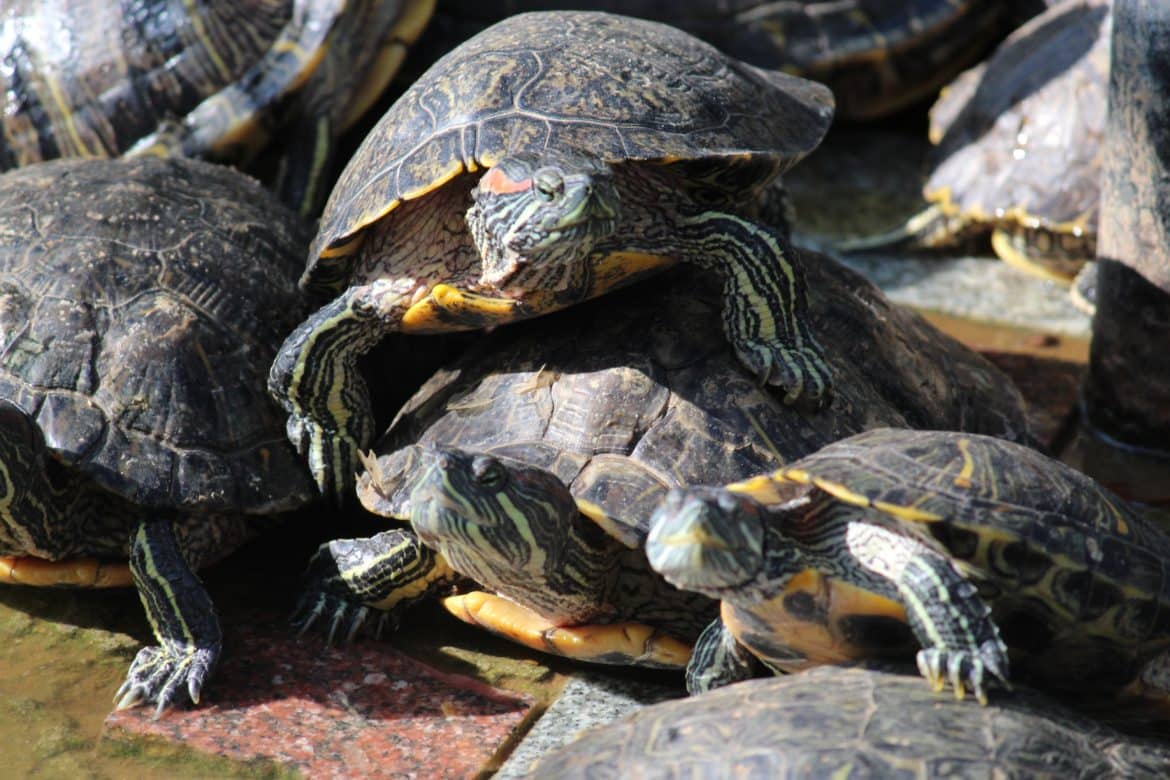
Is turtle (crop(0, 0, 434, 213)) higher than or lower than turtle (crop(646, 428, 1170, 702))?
higher

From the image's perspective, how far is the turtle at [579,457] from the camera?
11.3 feet

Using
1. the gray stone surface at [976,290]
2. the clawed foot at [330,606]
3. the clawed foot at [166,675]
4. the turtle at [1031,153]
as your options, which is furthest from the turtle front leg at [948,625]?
the turtle at [1031,153]

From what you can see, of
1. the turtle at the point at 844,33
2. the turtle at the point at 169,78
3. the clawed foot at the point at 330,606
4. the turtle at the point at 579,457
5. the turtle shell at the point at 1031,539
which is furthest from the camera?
the turtle at the point at 844,33

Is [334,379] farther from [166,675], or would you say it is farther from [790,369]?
[790,369]

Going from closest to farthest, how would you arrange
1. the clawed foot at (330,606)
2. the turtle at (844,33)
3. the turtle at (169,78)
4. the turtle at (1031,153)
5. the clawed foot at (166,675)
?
1. the clawed foot at (166,675)
2. the clawed foot at (330,606)
3. the turtle at (169,78)
4. the turtle at (1031,153)
5. the turtle at (844,33)

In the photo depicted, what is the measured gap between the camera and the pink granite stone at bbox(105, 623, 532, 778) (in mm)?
3406

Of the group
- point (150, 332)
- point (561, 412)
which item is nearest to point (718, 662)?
point (561, 412)

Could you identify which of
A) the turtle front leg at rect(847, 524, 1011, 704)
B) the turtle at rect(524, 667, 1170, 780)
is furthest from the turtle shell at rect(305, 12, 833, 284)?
the turtle at rect(524, 667, 1170, 780)

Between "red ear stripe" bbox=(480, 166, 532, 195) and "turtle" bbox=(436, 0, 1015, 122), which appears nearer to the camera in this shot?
"red ear stripe" bbox=(480, 166, 532, 195)

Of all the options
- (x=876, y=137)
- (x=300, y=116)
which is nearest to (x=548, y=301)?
(x=300, y=116)

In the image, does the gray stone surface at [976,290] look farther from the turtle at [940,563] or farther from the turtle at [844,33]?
the turtle at [940,563]

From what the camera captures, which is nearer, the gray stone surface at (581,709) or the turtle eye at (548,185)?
the gray stone surface at (581,709)

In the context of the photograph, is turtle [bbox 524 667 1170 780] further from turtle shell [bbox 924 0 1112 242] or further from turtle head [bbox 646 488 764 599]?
turtle shell [bbox 924 0 1112 242]

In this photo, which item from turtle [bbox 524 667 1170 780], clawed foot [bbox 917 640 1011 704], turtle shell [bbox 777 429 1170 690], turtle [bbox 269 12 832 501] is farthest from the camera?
turtle [bbox 269 12 832 501]
